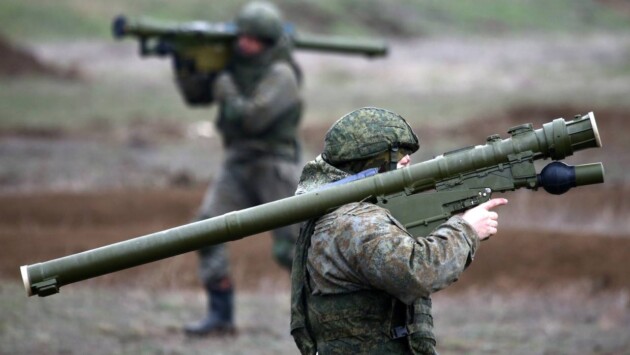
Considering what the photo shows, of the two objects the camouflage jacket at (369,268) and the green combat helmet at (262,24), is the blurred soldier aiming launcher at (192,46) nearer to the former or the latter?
the green combat helmet at (262,24)

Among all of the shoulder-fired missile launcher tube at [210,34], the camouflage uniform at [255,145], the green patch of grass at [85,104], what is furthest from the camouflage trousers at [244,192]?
the green patch of grass at [85,104]

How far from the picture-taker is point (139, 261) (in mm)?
5285

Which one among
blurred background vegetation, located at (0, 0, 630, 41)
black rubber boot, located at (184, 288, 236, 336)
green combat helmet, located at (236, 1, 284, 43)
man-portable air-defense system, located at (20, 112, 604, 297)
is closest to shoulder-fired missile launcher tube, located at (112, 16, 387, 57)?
green combat helmet, located at (236, 1, 284, 43)

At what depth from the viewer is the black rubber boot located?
980cm

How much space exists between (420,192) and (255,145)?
4707 millimetres

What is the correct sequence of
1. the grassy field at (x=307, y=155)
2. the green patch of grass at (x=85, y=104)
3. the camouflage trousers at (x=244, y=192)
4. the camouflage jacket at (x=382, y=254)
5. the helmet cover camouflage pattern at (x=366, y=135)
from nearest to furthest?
the camouflage jacket at (x=382, y=254), the helmet cover camouflage pattern at (x=366, y=135), the camouflage trousers at (x=244, y=192), the grassy field at (x=307, y=155), the green patch of grass at (x=85, y=104)

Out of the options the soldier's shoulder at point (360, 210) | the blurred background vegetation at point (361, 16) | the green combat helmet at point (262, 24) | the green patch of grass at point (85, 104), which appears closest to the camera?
the soldier's shoulder at point (360, 210)

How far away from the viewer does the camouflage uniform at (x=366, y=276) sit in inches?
193

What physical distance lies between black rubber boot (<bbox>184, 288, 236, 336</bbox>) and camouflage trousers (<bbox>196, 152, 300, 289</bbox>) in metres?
0.08

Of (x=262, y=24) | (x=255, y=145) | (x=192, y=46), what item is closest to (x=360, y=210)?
(x=255, y=145)

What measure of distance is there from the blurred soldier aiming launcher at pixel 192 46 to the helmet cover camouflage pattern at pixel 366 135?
5.05m

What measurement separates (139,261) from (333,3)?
41.8 meters

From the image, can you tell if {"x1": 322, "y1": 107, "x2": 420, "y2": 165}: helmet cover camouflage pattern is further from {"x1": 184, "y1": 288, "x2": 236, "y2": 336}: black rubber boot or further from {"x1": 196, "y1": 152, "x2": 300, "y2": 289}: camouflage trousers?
{"x1": 184, "y1": 288, "x2": 236, "y2": 336}: black rubber boot

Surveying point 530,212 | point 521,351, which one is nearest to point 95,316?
point 521,351
